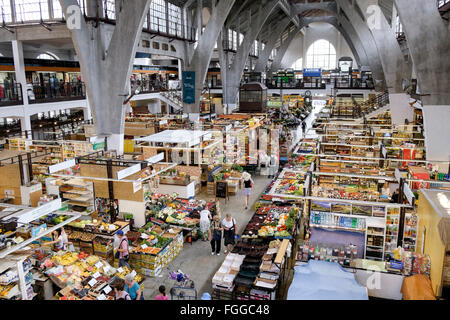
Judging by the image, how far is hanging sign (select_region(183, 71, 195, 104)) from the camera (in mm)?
19219

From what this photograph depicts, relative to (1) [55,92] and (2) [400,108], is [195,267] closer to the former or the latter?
(2) [400,108]

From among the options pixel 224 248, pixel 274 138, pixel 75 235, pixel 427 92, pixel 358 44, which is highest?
pixel 358 44

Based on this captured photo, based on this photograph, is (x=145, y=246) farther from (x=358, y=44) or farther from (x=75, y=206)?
(x=358, y=44)

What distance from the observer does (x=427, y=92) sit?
933cm

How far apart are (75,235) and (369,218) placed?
6.72 m

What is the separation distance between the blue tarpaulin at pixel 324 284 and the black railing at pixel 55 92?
14.6 meters

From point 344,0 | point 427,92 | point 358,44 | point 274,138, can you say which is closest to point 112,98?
point 274,138

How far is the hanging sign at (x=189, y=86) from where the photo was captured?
757 inches

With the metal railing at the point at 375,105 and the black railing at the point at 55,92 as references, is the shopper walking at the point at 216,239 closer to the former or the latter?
the black railing at the point at 55,92

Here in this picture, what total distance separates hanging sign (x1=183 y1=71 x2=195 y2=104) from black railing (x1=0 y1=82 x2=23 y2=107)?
7901 mm

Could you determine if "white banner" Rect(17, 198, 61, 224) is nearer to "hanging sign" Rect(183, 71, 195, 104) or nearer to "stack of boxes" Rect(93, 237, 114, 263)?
"stack of boxes" Rect(93, 237, 114, 263)

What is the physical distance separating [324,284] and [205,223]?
14.6 ft

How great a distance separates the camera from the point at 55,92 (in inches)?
→ 671

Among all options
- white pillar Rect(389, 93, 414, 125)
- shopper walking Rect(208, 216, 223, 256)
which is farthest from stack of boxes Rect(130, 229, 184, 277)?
white pillar Rect(389, 93, 414, 125)
